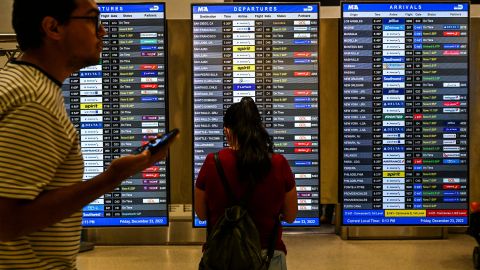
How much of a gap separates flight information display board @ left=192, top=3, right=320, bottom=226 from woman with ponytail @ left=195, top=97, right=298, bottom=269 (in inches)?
51.6

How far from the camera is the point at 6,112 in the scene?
1127 millimetres

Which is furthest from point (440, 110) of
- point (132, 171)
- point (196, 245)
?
point (132, 171)

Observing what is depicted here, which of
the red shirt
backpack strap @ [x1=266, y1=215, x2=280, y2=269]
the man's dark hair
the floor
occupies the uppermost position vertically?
the man's dark hair

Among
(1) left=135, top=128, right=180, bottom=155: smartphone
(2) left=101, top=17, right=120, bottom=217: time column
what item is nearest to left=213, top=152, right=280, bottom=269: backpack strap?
(1) left=135, top=128, right=180, bottom=155: smartphone

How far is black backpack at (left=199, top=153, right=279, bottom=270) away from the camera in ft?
7.42

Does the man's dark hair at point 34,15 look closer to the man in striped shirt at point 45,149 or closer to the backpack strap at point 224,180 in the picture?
the man in striped shirt at point 45,149

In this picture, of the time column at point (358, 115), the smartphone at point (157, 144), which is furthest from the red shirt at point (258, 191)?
the time column at point (358, 115)

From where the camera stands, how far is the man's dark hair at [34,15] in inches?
48.6

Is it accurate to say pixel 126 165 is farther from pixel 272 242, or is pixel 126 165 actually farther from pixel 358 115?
pixel 358 115

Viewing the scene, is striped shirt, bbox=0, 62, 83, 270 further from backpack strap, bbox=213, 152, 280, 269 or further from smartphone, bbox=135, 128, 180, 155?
backpack strap, bbox=213, 152, 280, 269

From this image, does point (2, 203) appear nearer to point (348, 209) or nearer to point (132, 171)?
point (132, 171)

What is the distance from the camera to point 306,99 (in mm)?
3848

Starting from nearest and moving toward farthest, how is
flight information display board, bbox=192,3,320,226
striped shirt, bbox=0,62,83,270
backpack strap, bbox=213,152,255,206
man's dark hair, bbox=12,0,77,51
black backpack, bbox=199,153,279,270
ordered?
Answer: striped shirt, bbox=0,62,83,270, man's dark hair, bbox=12,0,77,51, black backpack, bbox=199,153,279,270, backpack strap, bbox=213,152,255,206, flight information display board, bbox=192,3,320,226

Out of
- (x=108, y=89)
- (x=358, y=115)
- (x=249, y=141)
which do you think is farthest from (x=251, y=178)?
(x=108, y=89)
